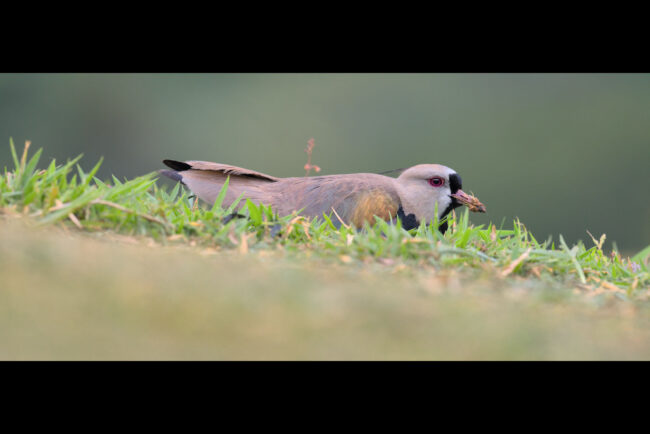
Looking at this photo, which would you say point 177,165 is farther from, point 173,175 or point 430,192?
point 430,192

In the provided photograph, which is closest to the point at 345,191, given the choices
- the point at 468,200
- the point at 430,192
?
the point at 430,192

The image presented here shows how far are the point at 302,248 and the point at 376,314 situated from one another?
96cm

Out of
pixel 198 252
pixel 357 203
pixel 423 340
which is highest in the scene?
pixel 357 203

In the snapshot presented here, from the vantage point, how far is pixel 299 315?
4.77 feet

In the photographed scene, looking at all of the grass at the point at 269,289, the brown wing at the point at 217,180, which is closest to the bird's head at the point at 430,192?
the grass at the point at 269,289

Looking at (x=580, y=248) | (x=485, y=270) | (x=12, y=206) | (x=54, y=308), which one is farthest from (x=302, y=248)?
(x=580, y=248)

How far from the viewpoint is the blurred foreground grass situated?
1.28 meters

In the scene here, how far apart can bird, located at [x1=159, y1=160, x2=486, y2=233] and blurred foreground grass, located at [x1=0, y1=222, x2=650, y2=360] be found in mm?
1300

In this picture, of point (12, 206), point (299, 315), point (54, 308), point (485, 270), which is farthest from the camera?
point (485, 270)

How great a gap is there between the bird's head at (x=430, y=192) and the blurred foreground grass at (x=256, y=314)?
1422 mm

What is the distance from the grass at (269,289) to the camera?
1.32m

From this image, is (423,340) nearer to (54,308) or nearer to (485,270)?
(54,308)

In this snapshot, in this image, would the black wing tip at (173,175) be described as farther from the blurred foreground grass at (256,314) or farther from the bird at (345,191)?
the blurred foreground grass at (256,314)

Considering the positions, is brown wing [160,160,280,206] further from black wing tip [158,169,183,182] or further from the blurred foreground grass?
the blurred foreground grass
